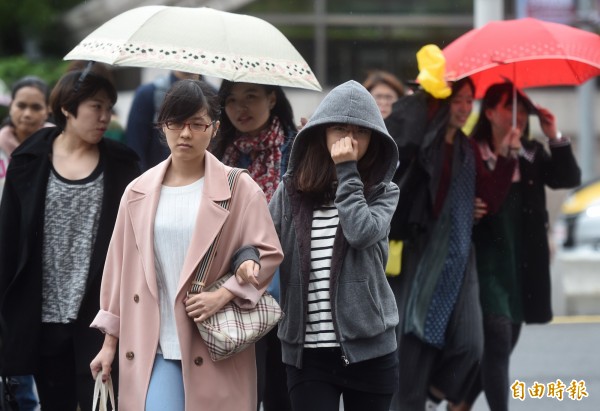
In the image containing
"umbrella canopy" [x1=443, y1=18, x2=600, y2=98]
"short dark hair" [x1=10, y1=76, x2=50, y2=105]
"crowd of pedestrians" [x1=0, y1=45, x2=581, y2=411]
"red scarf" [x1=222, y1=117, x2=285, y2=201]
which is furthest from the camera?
"short dark hair" [x1=10, y1=76, x2=50, y2=105]

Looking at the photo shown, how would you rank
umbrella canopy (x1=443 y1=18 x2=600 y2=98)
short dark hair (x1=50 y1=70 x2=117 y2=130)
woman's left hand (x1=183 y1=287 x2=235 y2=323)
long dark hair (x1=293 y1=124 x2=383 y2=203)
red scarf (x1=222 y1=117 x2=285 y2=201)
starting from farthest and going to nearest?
umbrella canopy (x1=443 y1=18 x2=600 y2=98), red scarf (x1=222 y1=117 x2=285 y2=201), short dark hair (x1=50 y1=70 x2=117 y2=130), long dark hair (x1=293 y1=124 x2=383 y2=203), woman's left hand (x1=183 y1=287 x2=235 y2=323)

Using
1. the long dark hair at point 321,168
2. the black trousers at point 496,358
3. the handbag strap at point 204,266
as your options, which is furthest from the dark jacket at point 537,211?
the handbag strap at point 204,266

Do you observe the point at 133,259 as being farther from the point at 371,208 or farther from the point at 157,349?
the point at 371,208

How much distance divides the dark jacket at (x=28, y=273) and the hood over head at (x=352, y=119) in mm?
1086

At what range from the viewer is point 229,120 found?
237 inches

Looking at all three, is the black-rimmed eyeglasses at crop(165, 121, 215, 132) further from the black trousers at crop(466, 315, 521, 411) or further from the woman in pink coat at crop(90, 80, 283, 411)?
the black trousers at crop(466, 315, 521, 411)

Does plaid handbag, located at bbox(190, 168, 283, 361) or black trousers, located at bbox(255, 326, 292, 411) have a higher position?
plaid handbag, located at bbox(190, 168, 283, 361)

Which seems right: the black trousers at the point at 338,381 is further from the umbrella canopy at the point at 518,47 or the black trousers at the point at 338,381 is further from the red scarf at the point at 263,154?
the umbrella canopy at the point at 518,47

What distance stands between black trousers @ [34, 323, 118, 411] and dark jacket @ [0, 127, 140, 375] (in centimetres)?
5

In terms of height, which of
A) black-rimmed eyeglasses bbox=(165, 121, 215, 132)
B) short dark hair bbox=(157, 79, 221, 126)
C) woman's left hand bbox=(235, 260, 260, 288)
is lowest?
woman's left hand bbox=(235, 260, 260, 288)

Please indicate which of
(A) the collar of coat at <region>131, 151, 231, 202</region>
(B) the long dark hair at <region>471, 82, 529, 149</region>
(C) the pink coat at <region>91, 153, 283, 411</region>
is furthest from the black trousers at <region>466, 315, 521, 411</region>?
(A) the collar of coat at <region>131, 151, 231, 202</region>

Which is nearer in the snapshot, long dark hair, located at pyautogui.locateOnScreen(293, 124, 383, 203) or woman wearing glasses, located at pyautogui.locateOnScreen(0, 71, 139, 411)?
long dark hair, located at pyautogui.locateOnScreen(293, 124, 383, 203)

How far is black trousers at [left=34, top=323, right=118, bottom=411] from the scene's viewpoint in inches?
216

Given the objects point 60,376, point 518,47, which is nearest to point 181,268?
point 60,376
